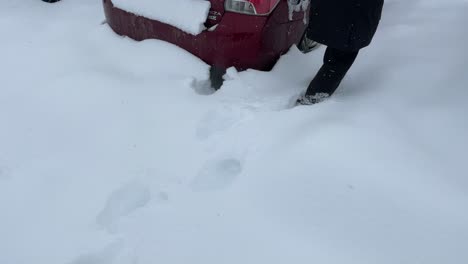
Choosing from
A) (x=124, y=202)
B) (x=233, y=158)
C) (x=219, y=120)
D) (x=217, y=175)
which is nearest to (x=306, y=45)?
(x=219, y=120)

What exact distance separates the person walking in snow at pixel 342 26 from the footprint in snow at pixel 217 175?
0.90 m

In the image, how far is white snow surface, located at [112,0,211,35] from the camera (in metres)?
2.68

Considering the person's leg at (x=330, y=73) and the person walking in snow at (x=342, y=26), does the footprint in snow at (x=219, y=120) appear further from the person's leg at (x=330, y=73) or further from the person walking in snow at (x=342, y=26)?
the person walking in snow at (x=342, y=26)

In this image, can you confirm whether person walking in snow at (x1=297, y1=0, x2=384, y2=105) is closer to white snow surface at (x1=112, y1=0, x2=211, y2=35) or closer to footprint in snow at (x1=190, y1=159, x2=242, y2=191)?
white snow surface at (x1=112, y1=0, x2=211, y2=35)

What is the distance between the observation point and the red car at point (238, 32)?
261cm

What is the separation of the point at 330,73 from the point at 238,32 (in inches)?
25.8

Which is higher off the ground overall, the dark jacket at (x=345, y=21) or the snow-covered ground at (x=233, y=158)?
the dark jacket at (x=345, y=21)

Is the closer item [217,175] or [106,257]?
[106,257]

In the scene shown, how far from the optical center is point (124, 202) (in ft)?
6.89

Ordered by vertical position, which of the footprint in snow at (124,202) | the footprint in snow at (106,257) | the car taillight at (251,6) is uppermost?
the car taillight at (251,6)

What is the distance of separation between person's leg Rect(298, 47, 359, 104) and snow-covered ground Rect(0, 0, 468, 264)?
0.34 ft

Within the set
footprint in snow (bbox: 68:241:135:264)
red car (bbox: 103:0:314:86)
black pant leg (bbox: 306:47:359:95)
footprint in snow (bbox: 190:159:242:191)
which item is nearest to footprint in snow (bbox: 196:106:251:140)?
footprint in snow (bbox: 190:159:242:191)

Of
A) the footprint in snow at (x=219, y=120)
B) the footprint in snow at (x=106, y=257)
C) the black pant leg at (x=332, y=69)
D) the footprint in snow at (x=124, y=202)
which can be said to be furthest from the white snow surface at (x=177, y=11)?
the footprint in snow at (x=106, y=257)

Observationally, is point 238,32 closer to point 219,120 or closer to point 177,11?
point 177,11
